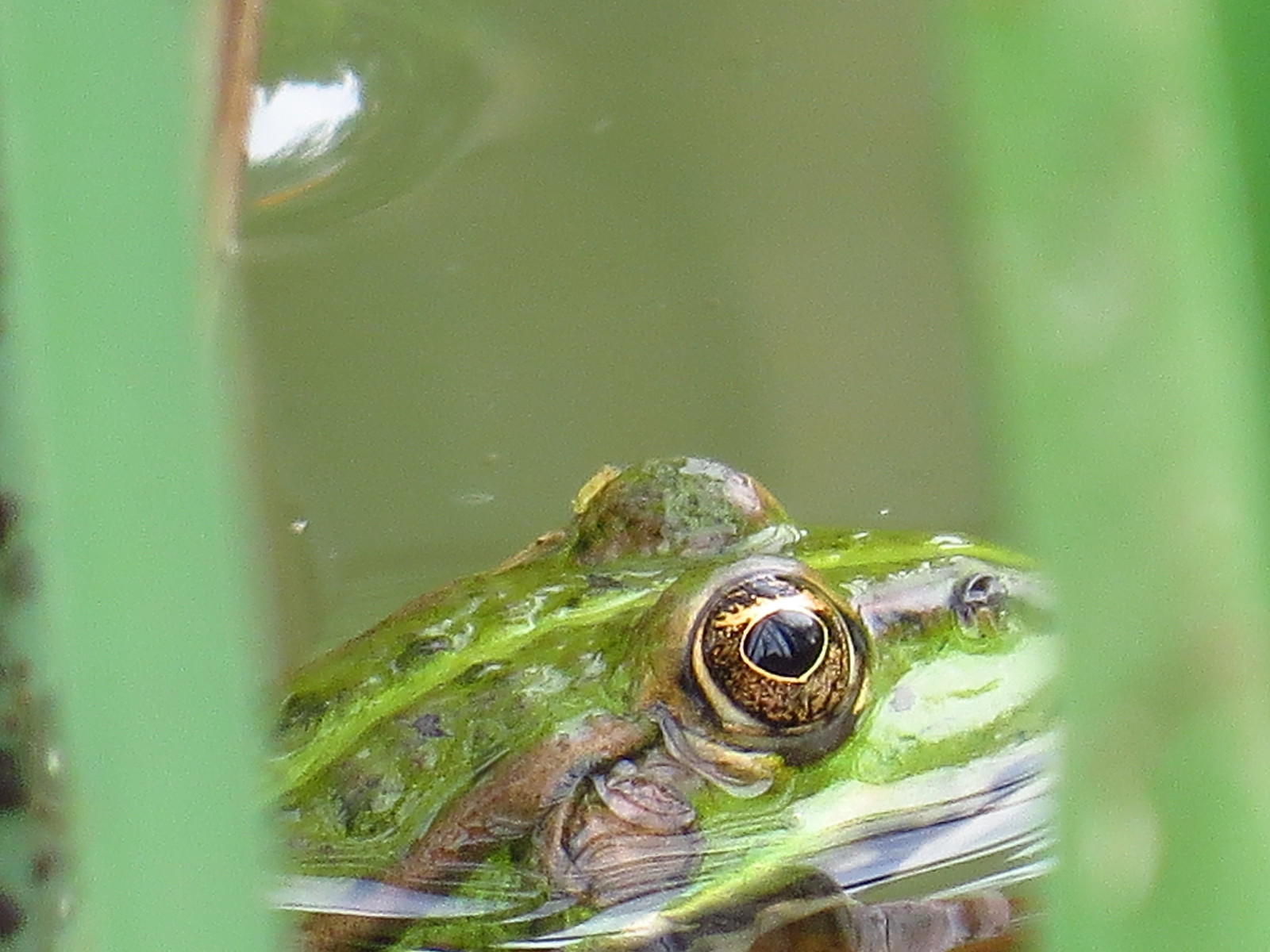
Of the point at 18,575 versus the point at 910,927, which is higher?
the point at 18,575

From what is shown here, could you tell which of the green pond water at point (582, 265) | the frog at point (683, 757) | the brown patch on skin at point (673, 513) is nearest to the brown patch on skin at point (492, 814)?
the frog at point (683, 757)

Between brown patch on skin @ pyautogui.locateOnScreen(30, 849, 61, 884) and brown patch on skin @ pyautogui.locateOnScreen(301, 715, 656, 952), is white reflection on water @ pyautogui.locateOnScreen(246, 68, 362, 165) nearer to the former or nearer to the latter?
brown patch on skin @ pyautogui.locateOnScreen(301, 715, 656, 952)

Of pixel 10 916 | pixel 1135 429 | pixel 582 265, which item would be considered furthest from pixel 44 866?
pixel 582 265

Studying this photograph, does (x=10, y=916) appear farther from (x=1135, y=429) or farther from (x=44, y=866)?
(x=1135, y=429)

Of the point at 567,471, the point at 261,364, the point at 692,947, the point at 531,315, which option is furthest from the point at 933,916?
the point at 261,364

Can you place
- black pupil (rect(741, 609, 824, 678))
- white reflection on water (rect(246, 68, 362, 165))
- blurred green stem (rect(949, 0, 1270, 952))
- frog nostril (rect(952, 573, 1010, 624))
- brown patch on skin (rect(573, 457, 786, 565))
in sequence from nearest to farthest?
1. blurred green stem (rect(949, 0, 1270, 952))
2. black pupil (rect(741, 609, 824, 678))
3. frog nostril (rect(952, 573, 1010, 624))
4. brown patch on skin (rect(573, 457, 786, 565))
5. white reflection on water (rect(246, 68, 362, 165))

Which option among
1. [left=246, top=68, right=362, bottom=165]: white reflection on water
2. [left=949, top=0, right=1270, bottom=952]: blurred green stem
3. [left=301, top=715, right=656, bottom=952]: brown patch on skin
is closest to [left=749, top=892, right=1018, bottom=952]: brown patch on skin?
[left=301, top=715, right=656, bottom=952]: brown patch on skin

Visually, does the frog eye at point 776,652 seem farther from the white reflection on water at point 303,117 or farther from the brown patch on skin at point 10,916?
the white reflection on water at point 303,117
